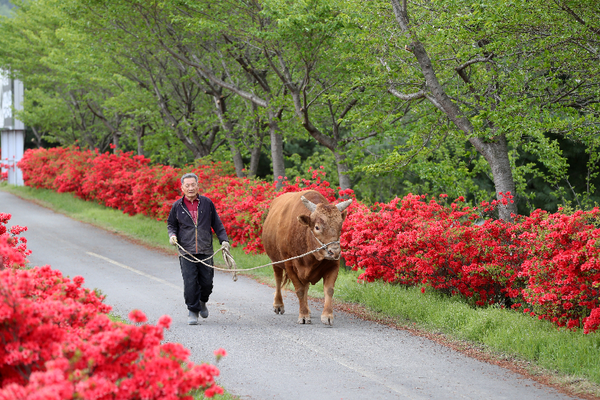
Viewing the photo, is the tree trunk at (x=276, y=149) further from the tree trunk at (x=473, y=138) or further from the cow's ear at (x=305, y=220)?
the cow's ear at (x=305, y=220)

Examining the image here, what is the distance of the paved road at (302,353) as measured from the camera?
265 inches

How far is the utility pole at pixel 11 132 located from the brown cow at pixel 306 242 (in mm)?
34104

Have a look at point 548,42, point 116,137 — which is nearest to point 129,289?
point 548,42

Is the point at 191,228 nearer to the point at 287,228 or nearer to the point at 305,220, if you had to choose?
the point at 287,228

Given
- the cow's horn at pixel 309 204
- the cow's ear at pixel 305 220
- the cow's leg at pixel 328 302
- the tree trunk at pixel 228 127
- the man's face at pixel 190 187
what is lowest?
the cow's leg at pixel 328 302

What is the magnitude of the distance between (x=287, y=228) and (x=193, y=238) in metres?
1.50

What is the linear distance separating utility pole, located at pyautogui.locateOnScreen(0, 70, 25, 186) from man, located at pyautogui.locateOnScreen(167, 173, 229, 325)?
34262mm

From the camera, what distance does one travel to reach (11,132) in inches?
1656

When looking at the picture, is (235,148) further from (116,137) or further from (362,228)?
(116,137)

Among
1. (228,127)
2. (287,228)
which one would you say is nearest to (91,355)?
(287,228)

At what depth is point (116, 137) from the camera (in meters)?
36.4

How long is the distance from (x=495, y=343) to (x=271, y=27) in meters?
11.0

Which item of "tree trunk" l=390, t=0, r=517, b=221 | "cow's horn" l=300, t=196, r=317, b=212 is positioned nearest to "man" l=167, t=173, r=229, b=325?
"cow's horn" l=300, t=196, r=317, b=212

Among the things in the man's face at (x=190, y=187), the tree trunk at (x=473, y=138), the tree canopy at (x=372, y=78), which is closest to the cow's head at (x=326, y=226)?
the man's face at (x=190, y=187)
